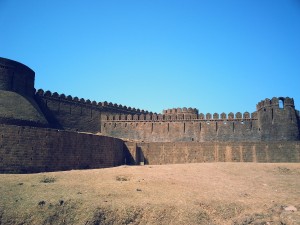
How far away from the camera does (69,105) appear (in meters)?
31.8

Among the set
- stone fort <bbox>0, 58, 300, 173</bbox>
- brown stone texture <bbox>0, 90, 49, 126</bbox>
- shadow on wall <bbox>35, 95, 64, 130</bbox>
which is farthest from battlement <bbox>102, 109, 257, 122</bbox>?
brown stone texture <bbox>0, 90, 49, 126</bbox>

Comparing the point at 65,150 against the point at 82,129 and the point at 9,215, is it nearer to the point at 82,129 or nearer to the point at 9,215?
the point at 9,215

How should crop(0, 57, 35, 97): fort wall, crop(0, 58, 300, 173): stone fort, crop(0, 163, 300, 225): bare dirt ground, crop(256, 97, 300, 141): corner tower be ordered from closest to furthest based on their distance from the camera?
crop(0, 163, 300, 225): bare dirt ground → crop(0, 58, 300, 173): stone fort → crop(0, 57, 35, 97): fort wall → crop(256, 97, 300, 141): corner tower

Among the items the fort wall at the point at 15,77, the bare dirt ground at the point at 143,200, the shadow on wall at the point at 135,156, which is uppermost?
the fort wall at the point at 15,77

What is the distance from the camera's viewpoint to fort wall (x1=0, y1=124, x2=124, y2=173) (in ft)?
50.3

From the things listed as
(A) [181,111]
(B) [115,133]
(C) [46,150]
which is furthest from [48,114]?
(A) [181,111]

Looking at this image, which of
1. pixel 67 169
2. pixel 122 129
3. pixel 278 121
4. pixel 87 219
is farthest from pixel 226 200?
pixel 122 129

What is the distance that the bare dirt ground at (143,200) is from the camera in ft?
36.6

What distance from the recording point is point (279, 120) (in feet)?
88.4

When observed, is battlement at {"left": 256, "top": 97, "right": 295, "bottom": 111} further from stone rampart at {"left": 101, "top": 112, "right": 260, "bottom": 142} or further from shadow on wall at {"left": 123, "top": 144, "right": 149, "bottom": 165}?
shadow on wall at {"left": 123, "top": 144, "right": 149, "bottom": 165}

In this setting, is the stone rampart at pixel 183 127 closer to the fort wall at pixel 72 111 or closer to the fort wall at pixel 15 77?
the fort wall at pixel 72 111

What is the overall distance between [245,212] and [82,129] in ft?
76.1

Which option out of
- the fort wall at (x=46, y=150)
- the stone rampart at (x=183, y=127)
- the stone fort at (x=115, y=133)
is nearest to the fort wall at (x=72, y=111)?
the stone fort at (x=115, y=133)

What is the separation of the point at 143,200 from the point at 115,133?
22.2 m
